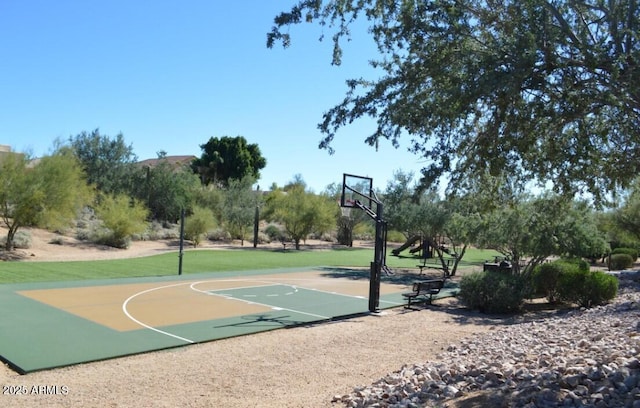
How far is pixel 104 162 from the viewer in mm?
50594

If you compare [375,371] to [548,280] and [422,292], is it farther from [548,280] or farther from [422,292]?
[548,280]

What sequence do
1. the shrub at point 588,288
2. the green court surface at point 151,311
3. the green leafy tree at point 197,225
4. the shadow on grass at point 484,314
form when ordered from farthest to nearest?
the green leafy tree at point 197,225 → the shrub at point 588,288 → the shadow on grass at point 484,314 → the green court surface at point 151,311

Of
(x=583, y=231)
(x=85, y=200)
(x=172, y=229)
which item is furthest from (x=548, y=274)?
(x=172, y=229)

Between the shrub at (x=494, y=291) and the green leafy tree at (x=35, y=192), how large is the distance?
23366 mm

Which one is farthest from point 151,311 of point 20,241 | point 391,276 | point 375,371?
point 20,241

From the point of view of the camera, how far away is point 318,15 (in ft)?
27.5

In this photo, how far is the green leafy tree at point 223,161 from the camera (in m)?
71.1

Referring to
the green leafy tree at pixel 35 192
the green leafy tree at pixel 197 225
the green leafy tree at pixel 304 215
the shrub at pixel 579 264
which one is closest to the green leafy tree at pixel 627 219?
the shrub at pixel 579 264

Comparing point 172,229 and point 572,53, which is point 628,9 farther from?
point 172,229

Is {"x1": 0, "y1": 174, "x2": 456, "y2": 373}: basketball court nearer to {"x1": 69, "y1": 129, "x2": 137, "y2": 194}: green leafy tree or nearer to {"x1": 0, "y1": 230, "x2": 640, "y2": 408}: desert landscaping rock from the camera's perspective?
{"x1": 0, "y1": 230, "x2": 640, "y2": 408}: desert landscaping rock

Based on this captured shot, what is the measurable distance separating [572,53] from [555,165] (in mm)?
2076

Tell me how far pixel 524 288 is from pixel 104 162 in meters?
44.1

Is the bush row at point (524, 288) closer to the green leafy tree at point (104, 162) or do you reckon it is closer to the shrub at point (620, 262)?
the shrub at point (620, 262)

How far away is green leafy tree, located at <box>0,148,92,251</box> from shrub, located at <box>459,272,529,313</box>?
23366 millimetres
